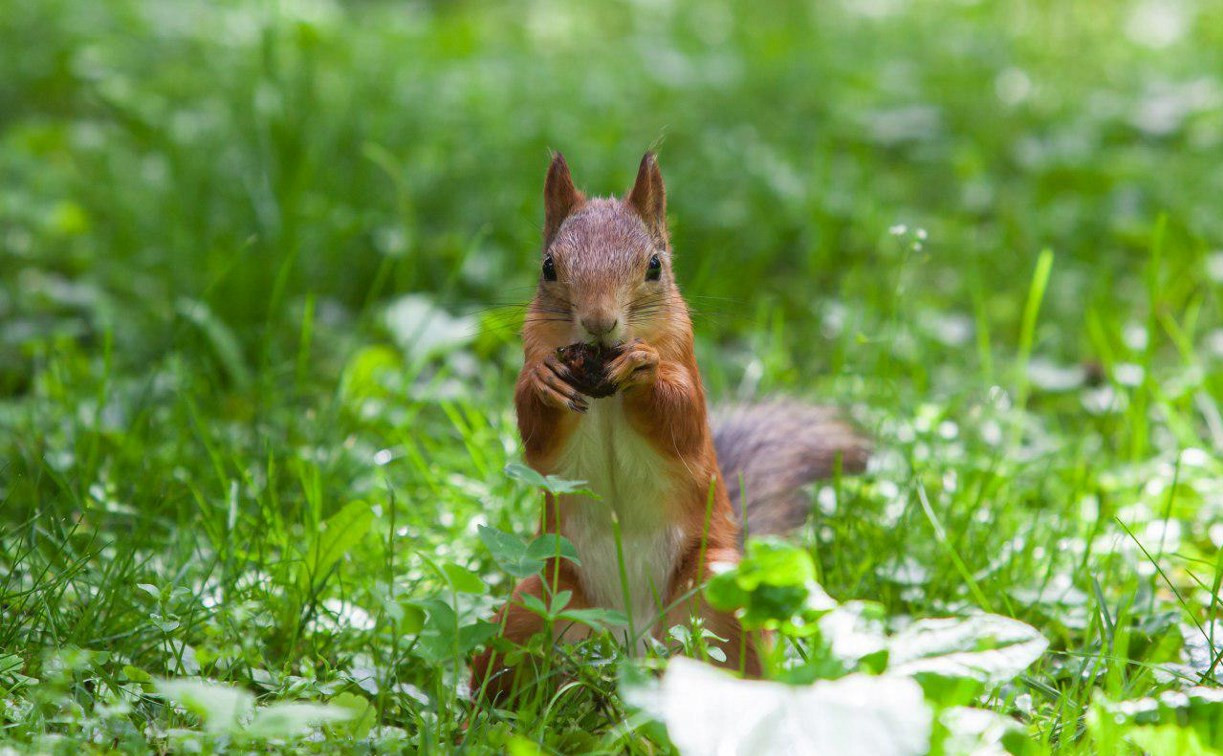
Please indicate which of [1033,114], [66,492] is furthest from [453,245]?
[1033,114]

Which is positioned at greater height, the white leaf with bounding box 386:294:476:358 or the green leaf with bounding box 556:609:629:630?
the white leaf with bounding box 386:294:476:358

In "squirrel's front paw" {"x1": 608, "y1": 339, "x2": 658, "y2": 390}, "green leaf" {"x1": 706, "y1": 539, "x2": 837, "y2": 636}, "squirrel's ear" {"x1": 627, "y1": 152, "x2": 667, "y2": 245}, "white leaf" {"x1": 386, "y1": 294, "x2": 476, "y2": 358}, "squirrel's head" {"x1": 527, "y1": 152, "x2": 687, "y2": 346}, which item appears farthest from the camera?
"white leaf" {"x1": 386, "y1": 294, "x2": 476, "y2": 358}

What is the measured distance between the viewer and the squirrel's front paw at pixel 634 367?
→ 5.43 ft

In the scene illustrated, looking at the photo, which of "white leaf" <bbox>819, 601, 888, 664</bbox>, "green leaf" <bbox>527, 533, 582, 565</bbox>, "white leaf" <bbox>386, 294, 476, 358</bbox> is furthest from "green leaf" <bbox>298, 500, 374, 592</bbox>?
"white leaf" <bbox>386, 294, 476, 358</bbox>

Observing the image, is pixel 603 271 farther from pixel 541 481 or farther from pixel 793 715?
pixel 793 715

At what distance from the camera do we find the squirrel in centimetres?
171

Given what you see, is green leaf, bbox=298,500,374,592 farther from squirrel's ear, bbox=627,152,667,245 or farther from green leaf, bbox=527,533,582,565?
squirrel's ear, bbox=627,152,667,245

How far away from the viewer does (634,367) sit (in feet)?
5.48

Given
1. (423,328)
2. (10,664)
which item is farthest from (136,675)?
(423,328)

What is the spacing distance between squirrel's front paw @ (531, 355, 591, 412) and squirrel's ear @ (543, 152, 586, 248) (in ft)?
1.14

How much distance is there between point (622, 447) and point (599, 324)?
0.58 feet

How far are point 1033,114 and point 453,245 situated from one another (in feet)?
7.78

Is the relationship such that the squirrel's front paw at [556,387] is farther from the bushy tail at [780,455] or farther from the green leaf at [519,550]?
the bushy tail at [780,455]

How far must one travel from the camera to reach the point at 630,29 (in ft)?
22.3
